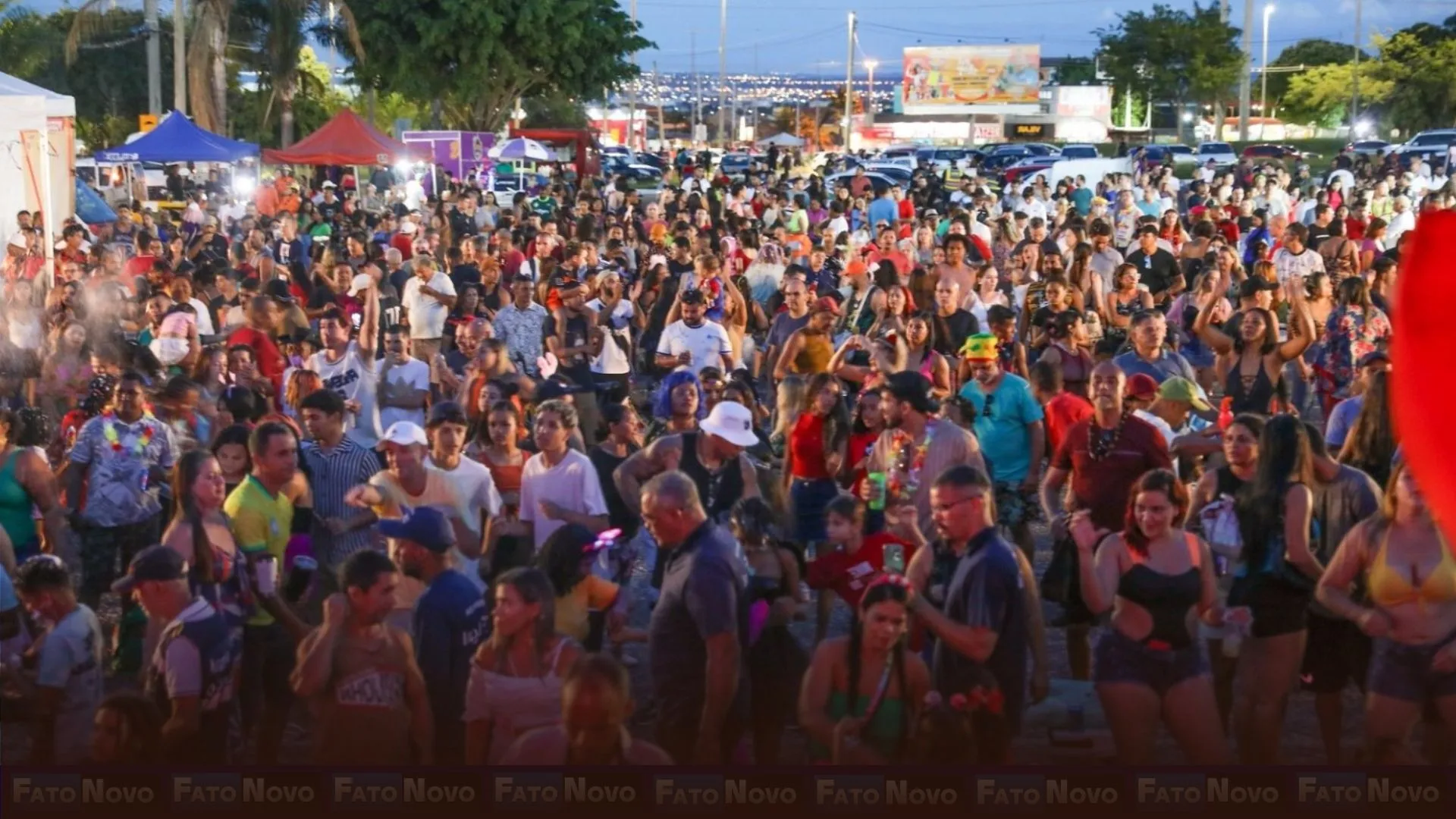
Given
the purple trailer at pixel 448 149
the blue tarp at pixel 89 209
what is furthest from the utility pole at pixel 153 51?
the blue tarp at pixel 89 209

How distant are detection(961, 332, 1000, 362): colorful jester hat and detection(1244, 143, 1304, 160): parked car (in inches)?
1813

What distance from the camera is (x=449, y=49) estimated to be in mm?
45625

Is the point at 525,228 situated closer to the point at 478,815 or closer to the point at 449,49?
the point at 478,815

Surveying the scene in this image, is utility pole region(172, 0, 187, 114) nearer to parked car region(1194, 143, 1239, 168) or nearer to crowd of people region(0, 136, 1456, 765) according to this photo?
crowd of people region(0, 136, 1456, 765)

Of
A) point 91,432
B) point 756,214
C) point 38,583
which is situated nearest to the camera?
point 38,583

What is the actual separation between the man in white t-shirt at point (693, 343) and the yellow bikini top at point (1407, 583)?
5.66 m

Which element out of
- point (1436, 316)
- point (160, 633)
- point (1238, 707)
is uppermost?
point (1436, 316)

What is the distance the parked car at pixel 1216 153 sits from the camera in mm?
49275

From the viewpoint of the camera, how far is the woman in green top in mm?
4883

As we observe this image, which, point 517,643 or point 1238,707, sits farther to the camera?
point 1238,707

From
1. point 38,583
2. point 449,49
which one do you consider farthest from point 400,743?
point 449,49

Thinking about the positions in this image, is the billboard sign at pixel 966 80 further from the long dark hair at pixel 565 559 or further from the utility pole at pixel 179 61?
the long dark hair at pixel 565 559

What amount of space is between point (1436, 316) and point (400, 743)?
13.9ft

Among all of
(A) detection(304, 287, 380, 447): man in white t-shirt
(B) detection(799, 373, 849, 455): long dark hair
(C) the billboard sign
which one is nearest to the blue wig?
(B) detection(799, 373, 849, 455): long dark hair
